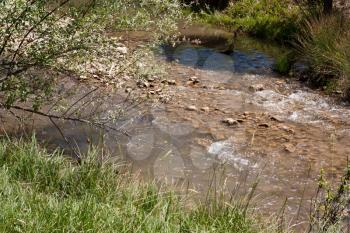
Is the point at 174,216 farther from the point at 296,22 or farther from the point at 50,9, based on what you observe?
the point at 296,22

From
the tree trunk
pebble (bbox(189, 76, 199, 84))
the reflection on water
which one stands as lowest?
pebble (bbox(189, 76, 199, 84))

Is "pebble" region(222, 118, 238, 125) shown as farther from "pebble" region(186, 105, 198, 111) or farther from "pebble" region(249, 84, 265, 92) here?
"pebble" region(249, 84, 265, 92)

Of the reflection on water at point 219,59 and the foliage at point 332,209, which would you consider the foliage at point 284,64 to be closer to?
the reflection on water at point 219,59

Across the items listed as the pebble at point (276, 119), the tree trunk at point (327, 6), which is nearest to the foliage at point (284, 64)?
the tree trunk at point (327, 6)

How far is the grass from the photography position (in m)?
4.12

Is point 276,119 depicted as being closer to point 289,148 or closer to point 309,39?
point 289,148

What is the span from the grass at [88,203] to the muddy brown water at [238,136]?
701mm

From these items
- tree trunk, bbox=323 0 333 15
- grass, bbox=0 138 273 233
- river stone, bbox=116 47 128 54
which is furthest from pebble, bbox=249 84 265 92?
grass, bbox=0 138 273 233

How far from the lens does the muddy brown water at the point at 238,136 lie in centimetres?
711

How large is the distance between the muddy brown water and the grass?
701mm

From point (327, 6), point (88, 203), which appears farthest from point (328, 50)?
point (88, 203)

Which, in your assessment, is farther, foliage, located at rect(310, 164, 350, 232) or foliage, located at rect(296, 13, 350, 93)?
foliage, located at rect(296, 13, 350, 93)

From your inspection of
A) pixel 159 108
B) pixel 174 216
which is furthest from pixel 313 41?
pixel 174 216

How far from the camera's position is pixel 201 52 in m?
13.6
